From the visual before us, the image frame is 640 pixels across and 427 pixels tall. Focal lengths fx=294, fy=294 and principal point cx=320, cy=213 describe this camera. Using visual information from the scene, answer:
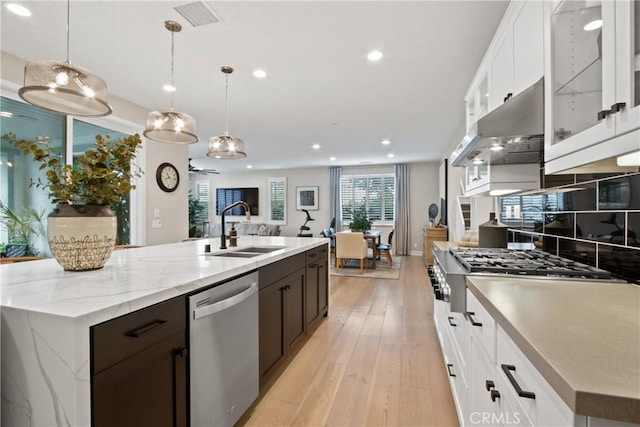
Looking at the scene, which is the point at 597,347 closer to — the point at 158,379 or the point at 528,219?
the point at 158,379

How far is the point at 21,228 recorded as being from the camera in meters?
A: 2.93

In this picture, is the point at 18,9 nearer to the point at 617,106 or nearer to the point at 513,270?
the point at 617,106

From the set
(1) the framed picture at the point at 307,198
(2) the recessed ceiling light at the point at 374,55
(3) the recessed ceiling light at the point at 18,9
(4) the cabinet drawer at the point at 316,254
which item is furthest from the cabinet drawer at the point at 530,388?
(1) the framed picture at the point at 307,198

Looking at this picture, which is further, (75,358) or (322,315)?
(322,315)

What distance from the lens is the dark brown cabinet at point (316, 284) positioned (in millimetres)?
2703

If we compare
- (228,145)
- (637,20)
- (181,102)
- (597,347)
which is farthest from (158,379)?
(181,102)

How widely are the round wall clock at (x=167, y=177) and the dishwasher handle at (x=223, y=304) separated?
10.4 feet

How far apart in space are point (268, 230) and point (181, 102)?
5743mm

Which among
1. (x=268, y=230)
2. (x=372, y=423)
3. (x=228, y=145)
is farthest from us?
(x=268, y=230)

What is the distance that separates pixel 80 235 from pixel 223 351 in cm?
83

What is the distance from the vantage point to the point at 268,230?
9.20 m

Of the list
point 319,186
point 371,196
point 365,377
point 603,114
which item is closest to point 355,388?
point 365,377

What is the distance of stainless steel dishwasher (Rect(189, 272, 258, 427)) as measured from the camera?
1.27 meters

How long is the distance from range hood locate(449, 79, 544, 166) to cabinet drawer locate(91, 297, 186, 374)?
1619 mm
